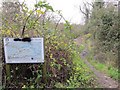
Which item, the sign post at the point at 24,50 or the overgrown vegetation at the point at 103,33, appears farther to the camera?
the overgrown vegetation at the point at 103,33

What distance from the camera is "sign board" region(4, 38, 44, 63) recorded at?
425 cm

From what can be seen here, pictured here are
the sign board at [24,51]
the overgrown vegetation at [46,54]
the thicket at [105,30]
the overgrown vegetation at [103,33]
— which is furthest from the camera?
the thicket at [105,30]

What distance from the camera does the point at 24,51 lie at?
4277 millimetres

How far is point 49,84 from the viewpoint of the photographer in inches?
183

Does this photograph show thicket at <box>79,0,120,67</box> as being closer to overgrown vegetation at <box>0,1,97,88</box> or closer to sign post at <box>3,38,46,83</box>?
overgrown vegetation at <box>0,1,97,88</box>

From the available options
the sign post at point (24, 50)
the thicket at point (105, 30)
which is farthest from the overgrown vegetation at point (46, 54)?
the thicket at point (105, 30)

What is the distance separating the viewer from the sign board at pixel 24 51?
167 inches

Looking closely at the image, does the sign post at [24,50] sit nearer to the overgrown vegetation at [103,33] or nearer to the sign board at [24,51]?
the sign board at [24,51]

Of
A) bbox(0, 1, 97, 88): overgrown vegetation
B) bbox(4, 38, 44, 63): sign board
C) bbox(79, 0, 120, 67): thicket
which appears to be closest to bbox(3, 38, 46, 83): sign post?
bbox(4, 38, 44, 63): sign board

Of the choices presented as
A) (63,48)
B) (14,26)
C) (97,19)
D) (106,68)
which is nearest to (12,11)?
(14,26)

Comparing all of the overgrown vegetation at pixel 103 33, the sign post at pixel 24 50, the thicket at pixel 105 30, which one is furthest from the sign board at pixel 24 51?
the thicket at pixel 105 30

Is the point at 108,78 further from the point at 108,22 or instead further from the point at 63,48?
the point at 108,22

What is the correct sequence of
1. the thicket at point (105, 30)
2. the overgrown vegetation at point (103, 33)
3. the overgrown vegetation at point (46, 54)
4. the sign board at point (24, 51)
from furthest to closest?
the thicket at point (105, 30)
the overgrown vegetation at point (103, 33)
the overgrown vegetation at point (46, 54)
the sign board at point (24, 51)

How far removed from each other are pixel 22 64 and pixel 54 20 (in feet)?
5.13
